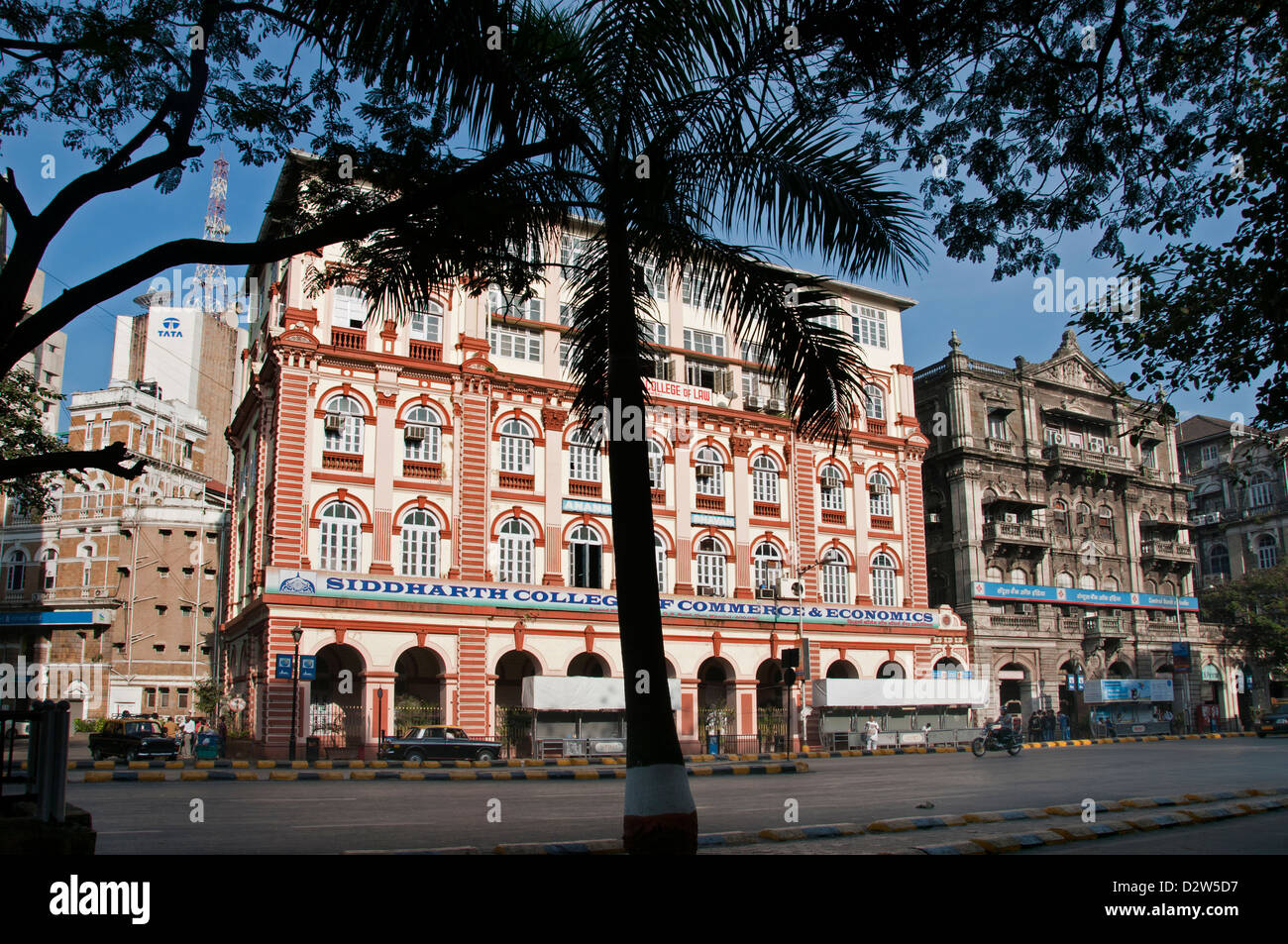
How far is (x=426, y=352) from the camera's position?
118ft

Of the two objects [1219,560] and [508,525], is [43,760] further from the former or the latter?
[1219,560]

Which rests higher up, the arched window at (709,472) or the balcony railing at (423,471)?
the arched window at (709,472)

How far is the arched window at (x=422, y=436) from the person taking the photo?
3541cm

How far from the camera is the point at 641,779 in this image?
793 centimetres

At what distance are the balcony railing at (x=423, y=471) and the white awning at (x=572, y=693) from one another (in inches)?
302

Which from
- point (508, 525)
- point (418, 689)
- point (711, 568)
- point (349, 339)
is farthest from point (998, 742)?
point (349, 339)

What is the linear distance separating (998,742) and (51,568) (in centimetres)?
5152

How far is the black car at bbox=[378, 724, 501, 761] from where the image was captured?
29422 mm

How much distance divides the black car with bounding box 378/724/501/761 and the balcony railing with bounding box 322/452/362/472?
9186 mm

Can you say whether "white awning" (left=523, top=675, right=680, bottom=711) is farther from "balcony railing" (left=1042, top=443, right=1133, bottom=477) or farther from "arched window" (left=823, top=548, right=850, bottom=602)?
"balcony railing" (left=1042, top=443, right=1133, bottom=477)

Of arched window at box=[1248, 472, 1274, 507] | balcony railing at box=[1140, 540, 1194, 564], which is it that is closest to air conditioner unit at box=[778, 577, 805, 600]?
balcony railing at box=[1140, 540, 1194, 564]

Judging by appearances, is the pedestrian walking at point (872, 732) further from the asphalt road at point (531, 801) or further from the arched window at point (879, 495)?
the asphalt road at point (531, 801)

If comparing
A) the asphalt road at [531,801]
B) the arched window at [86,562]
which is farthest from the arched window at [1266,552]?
the arched window at [86,562]
